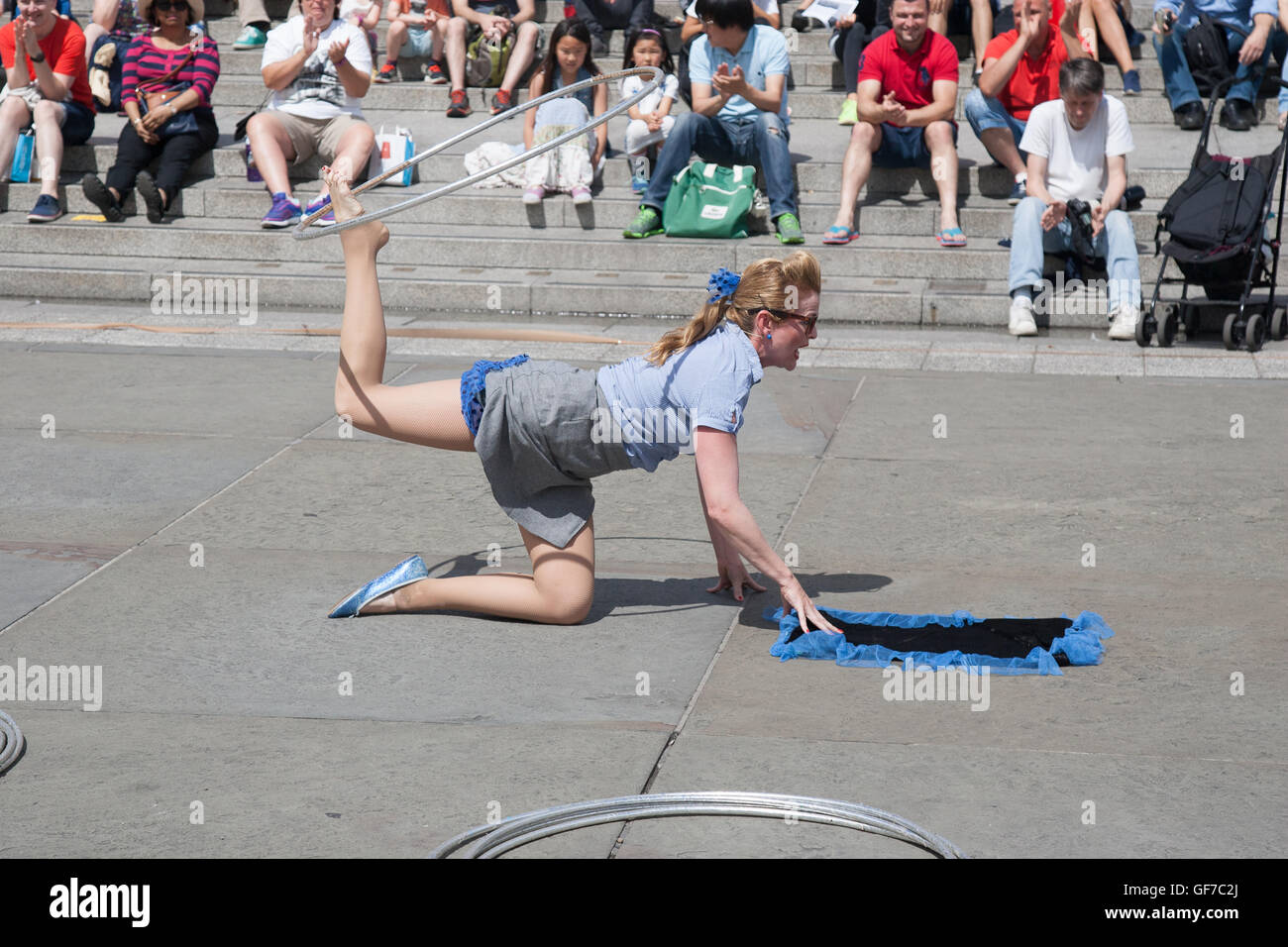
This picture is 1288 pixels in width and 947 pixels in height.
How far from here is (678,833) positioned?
3.74m

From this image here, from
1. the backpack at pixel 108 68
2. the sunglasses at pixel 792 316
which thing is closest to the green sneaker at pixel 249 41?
the backpack at pixel 108 68

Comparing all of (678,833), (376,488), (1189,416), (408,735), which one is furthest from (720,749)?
(1189,416)

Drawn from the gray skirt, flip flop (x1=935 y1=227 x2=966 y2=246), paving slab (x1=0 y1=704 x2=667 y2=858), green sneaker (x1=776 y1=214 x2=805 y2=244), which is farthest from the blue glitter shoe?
flip flop (x1=935 y1=227 x2=966 y2=246)

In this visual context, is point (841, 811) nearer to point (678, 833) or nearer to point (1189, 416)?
point (678, 833)

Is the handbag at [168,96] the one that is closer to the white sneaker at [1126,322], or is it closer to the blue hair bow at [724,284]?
the white sneaker at [1126,322]

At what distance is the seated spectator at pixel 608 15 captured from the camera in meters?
13.7

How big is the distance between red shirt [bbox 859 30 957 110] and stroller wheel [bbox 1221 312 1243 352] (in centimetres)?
292

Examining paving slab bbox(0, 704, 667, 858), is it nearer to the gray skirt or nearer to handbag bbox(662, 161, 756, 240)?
the gray skirt

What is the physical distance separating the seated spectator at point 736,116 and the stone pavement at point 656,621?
7.83ft

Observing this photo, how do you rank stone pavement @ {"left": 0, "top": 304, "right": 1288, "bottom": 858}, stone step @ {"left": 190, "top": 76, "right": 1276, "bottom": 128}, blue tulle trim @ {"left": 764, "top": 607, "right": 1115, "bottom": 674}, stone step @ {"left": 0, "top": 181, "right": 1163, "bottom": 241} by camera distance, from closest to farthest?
1. stone pavement @ {"left": 0, "top": 304, "right": 1288, "bottom": 858}
2. blue tulle trim @ {"left": 764, "top": 607, "right": 1115, "bottom": 674}
3. stone step @ {"left": 0, "top": 181, "right": 1163, "bottom": 241}
4. stone step @ {"left": 190, "top": 76, "right": 1276, "bottom": 128}

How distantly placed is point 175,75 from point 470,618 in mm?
8344

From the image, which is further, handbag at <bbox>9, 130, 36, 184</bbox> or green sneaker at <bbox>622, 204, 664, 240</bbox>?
handbag at <bbox>9, 130, 36, 184</bbox>

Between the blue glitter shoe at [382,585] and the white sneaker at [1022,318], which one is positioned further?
the white sneaker at [1022,318]

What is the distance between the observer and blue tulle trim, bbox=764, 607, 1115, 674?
486 centimetres
